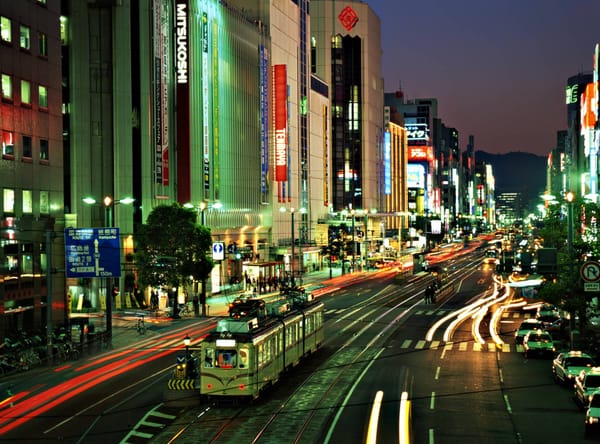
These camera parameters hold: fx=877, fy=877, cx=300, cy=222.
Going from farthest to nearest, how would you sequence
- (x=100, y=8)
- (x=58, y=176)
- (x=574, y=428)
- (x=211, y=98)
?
(x=211, y=98) < (x=100, y=8) < (x=58, y=176) < (x=574, y=428)

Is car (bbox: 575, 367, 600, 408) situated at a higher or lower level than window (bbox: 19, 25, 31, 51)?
lower

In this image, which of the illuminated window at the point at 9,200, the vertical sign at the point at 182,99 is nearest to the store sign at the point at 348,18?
the vertical sign at the point at 182,99

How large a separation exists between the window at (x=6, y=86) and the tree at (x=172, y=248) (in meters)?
20.4

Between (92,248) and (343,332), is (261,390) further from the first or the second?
(343,332)

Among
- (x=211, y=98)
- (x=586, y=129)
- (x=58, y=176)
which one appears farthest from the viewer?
(x=586, y=129)

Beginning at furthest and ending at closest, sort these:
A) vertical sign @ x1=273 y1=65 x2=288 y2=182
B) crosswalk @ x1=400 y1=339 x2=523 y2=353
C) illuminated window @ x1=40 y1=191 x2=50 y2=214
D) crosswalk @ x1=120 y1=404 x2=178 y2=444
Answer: vertical sign @ x1=273 y1=65 x2=288 y2=182 < illuminated window @ x1=40 y1=191 x2=50 y2=214 < crosswalk @ x1=400 y1=339 x2=523 y2=353 < crosswalk @ x1=120 y1=404 x2=178 y2=444

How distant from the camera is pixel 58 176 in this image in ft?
181

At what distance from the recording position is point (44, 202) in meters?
53.7

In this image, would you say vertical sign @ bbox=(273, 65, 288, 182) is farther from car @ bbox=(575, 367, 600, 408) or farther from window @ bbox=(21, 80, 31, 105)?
car @ bbox=(575, 367, 600, 408)

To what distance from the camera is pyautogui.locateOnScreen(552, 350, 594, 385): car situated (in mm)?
35656

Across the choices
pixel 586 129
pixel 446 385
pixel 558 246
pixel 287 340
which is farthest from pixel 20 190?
pixel 586 129

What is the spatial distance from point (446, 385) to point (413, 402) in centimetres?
431

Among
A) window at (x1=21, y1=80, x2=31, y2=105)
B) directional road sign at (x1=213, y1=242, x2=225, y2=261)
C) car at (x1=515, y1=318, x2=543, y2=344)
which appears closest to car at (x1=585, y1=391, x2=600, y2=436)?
car at (x1=515, y1=318, x2=543, y2=344)

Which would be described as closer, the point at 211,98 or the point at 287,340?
the point at 287,340
